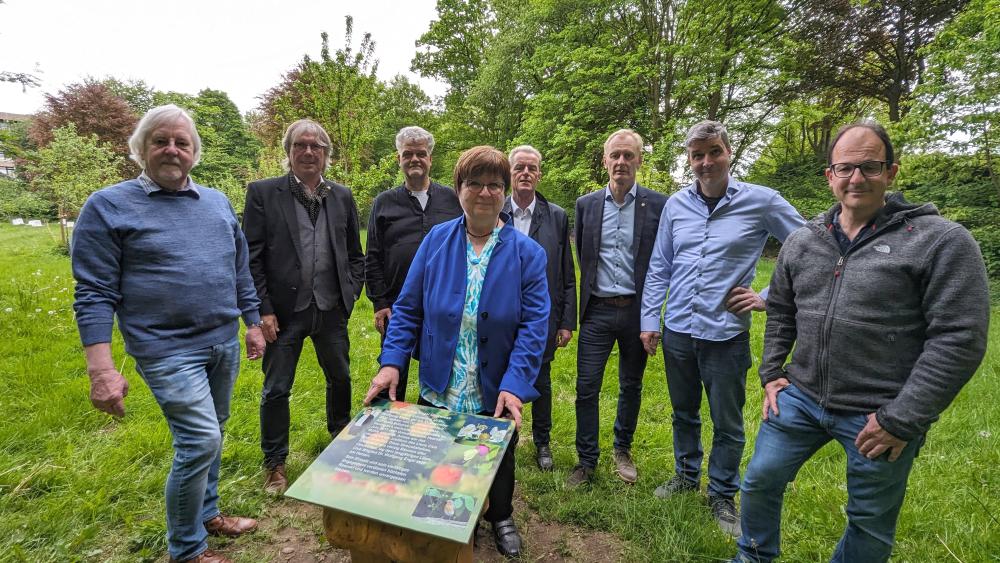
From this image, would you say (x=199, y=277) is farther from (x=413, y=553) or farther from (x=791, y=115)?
(x=791, y=115)

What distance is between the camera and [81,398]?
4094 millimetres

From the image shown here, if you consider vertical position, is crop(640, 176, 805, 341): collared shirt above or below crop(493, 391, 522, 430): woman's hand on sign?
Result: above

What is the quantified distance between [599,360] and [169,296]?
2747 mm

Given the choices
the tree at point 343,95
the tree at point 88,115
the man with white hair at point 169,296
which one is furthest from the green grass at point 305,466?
the tree at point 88,115

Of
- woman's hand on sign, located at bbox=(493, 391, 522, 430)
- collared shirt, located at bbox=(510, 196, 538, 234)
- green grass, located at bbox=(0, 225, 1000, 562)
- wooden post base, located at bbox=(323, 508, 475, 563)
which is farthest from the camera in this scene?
collared shirt, located at bbox=(510, 196, 538, 234)

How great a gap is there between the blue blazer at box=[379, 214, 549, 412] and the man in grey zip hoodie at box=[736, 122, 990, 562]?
1.24 metres

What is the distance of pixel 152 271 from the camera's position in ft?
6.87

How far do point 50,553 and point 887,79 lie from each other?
20768mm

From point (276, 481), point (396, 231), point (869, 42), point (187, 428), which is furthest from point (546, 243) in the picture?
point (869, 42)

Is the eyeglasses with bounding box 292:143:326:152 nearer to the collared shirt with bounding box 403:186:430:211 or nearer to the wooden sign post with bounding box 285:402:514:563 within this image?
the collared shirt with bounding box 403:186:430:211

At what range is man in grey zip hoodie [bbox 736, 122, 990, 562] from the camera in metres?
1.57

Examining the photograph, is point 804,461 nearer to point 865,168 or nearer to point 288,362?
point 865,168

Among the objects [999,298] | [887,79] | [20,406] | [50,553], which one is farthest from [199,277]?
[887,79]

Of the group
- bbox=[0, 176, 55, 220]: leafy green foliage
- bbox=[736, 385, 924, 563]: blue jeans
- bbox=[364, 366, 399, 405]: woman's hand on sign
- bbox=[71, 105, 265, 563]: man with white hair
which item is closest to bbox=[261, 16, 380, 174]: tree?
bbox=[71, 105, 265, 563]: man with white hair
